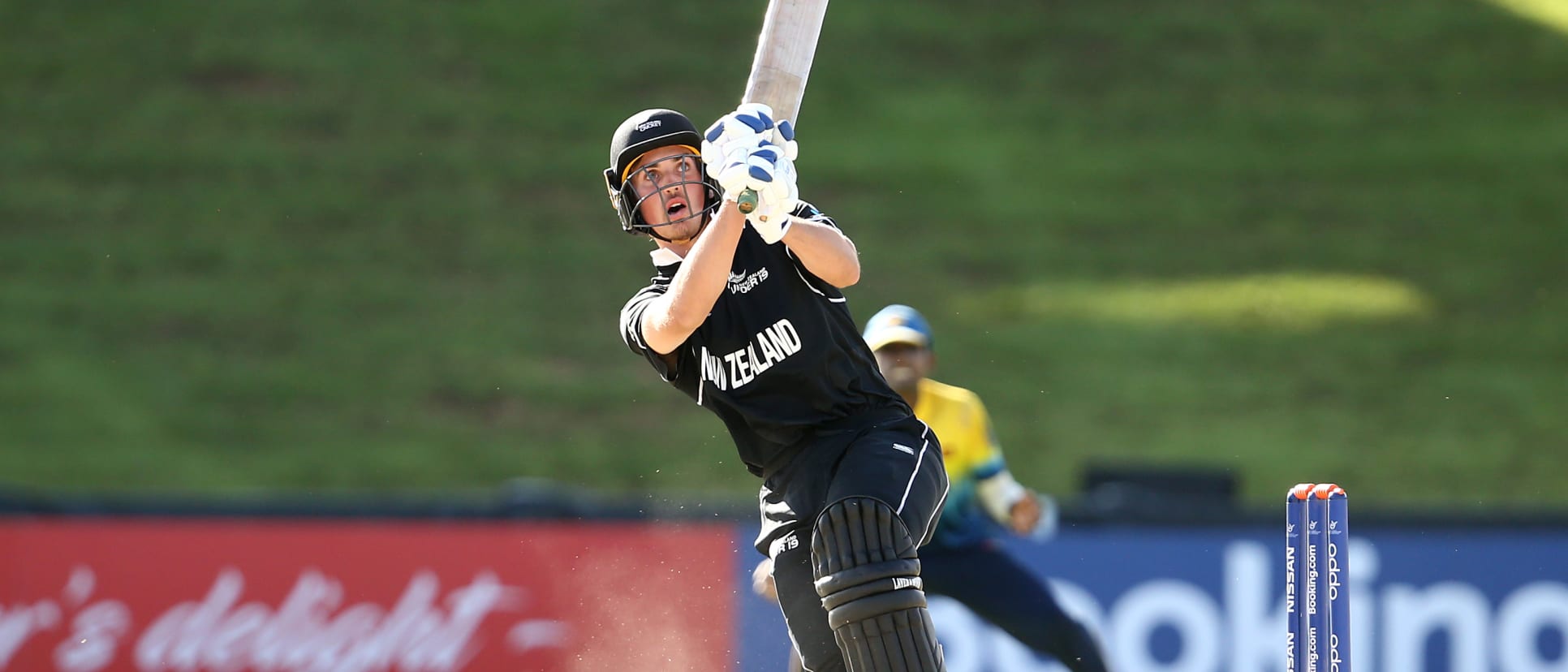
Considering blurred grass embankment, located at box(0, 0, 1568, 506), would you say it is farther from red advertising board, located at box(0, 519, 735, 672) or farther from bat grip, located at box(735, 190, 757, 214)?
bat grip, located at box(735, 190, 757, 214)

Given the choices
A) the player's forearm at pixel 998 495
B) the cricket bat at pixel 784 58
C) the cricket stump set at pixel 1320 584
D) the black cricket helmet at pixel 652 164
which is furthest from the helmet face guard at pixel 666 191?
the player's forearm at pixel 998 495

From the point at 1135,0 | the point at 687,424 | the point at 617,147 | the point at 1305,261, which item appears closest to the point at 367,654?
the point at 617,147

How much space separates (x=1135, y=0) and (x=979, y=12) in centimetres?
171

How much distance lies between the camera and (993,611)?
7156 millimetres

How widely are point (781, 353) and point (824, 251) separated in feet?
1.08

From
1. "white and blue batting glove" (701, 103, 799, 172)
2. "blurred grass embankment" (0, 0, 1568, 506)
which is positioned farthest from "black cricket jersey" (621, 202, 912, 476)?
"blurred grass embankment" (0, 0, 1568, 506)

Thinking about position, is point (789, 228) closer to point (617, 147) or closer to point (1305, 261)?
point (617, 147)

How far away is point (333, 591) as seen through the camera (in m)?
8.51

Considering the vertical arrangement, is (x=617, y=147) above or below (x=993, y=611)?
above

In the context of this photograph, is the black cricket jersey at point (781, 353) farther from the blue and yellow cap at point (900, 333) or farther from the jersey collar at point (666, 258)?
the blue and yellow cap at point (900, 333)

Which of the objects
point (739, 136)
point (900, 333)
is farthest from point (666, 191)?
point (900, 333)

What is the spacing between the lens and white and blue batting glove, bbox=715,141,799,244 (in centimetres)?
422

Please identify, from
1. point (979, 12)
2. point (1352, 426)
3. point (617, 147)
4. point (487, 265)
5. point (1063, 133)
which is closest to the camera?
point (617, 147)

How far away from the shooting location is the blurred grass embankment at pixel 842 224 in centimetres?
1373
